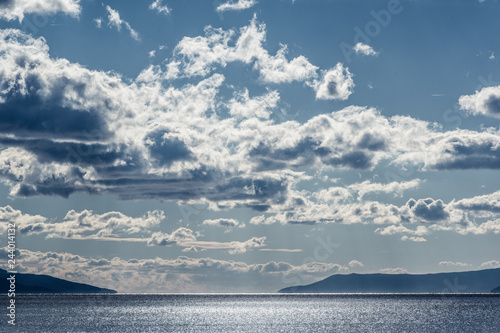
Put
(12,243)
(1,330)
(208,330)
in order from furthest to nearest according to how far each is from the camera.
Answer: (208,330) < (1,330) < (12,243)

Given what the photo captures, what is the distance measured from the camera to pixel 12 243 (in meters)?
79.0

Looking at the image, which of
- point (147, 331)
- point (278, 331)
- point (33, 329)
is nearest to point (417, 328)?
point (278, 331)

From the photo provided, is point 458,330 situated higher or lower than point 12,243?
lower

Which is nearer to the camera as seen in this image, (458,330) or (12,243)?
(12,243)

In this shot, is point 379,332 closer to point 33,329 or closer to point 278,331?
point 278,331

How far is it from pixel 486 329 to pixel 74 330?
347ft

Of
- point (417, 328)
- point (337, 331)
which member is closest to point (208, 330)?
point (337, 331)

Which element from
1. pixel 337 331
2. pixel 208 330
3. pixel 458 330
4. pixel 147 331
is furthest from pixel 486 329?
pixel 147 331

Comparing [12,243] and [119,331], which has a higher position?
[12,243]

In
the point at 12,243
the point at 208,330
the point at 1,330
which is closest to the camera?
the point at 12,243

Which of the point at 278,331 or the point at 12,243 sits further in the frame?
the point at 278,331

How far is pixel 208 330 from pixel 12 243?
8806 centimetres

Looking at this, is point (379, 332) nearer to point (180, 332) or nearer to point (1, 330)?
point (180, 332)

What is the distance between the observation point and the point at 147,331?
156m
